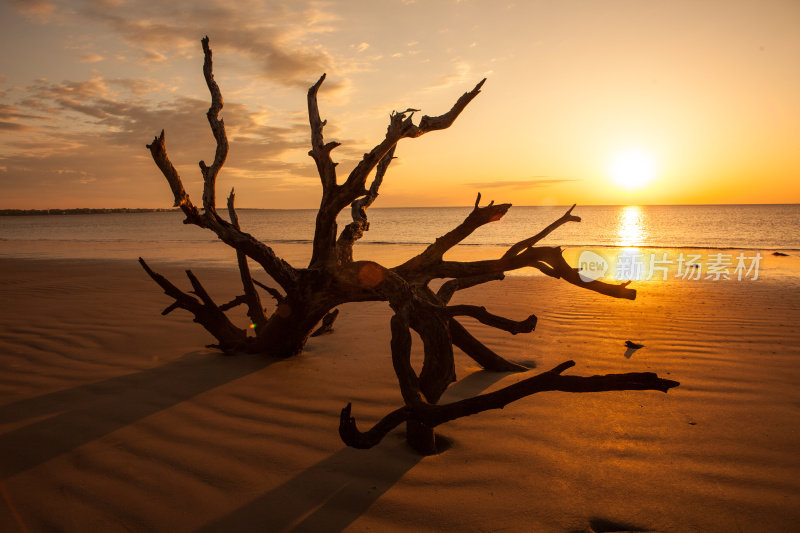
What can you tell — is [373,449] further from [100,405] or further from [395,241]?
[395,241]

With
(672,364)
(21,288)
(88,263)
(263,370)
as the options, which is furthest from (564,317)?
(88,263)

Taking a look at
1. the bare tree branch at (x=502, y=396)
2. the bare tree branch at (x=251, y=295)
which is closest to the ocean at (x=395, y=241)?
the bare tree branch at (x=251, y=295)

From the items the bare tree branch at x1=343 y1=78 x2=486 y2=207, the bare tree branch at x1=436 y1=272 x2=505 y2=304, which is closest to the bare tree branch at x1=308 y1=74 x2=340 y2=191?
the bare tree branch at x1=343 y1=78 x2=486 y2=207

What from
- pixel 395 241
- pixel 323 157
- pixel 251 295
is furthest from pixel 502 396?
pixel 395 241

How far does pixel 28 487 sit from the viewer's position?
101 inches

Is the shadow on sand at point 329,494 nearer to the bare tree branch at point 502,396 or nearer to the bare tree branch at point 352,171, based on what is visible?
the bare tree branch at point 502,396

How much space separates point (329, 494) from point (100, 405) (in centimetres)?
233

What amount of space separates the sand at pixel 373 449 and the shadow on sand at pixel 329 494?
0.01 meters

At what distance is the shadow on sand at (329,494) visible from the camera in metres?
2.26

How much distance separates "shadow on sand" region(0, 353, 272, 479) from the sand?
2 centimetres

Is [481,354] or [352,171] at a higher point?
[352,171]

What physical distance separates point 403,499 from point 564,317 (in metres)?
5.21

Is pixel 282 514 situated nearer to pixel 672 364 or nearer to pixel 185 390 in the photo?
pixel 185 390

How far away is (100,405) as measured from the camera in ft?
12.0
